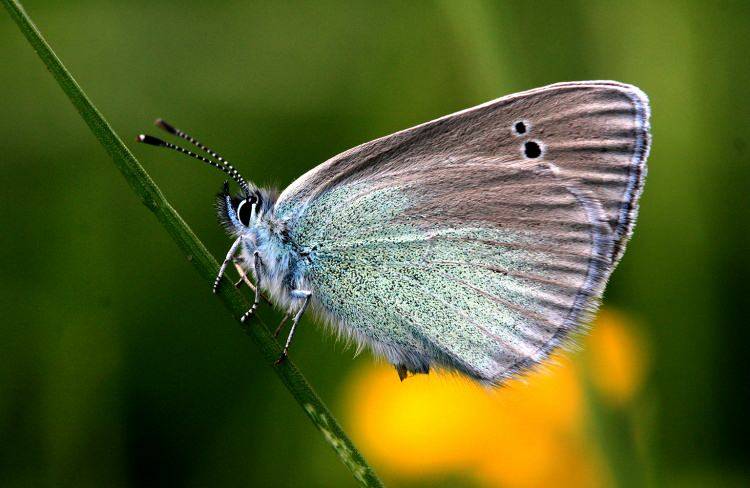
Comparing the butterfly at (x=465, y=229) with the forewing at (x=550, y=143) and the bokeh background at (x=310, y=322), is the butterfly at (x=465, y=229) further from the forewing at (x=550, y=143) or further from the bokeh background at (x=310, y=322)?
the bokeh background at (x=310, y=322)

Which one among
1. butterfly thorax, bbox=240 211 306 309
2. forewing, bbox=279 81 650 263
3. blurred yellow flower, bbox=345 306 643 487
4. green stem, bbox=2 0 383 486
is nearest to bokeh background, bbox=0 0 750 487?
blurred yellow flower, bbox=345 306 643 487

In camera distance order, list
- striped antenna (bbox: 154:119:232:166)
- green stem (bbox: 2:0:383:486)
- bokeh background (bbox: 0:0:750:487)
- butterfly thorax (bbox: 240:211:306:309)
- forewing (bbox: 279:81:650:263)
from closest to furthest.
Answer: green stem (bbox: 2:0:383:486) < striped antenna (bbox: 154:119:232:166) < forewing (bbox: 279:81:650:263) < butterfly thorax (bbox: 240:211:306:309) < bokeh background (bbox: 0:0:750:487)

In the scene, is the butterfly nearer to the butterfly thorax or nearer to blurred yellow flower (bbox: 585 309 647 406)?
the butterfly thorax

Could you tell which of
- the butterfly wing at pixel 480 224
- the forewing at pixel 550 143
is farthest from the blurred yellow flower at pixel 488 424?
the forewing at pixel 550 143

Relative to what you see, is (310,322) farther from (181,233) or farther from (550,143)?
(181,233)

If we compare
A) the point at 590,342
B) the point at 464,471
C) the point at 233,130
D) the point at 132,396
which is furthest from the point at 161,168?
the point at 590,342

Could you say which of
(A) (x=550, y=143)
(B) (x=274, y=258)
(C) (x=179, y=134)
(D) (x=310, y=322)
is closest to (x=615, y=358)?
(A) (x=550, y=143)

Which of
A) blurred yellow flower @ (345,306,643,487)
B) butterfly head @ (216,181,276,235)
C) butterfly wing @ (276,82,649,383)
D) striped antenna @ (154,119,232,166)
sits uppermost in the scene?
striped antenna @ (154,119,232,166)
